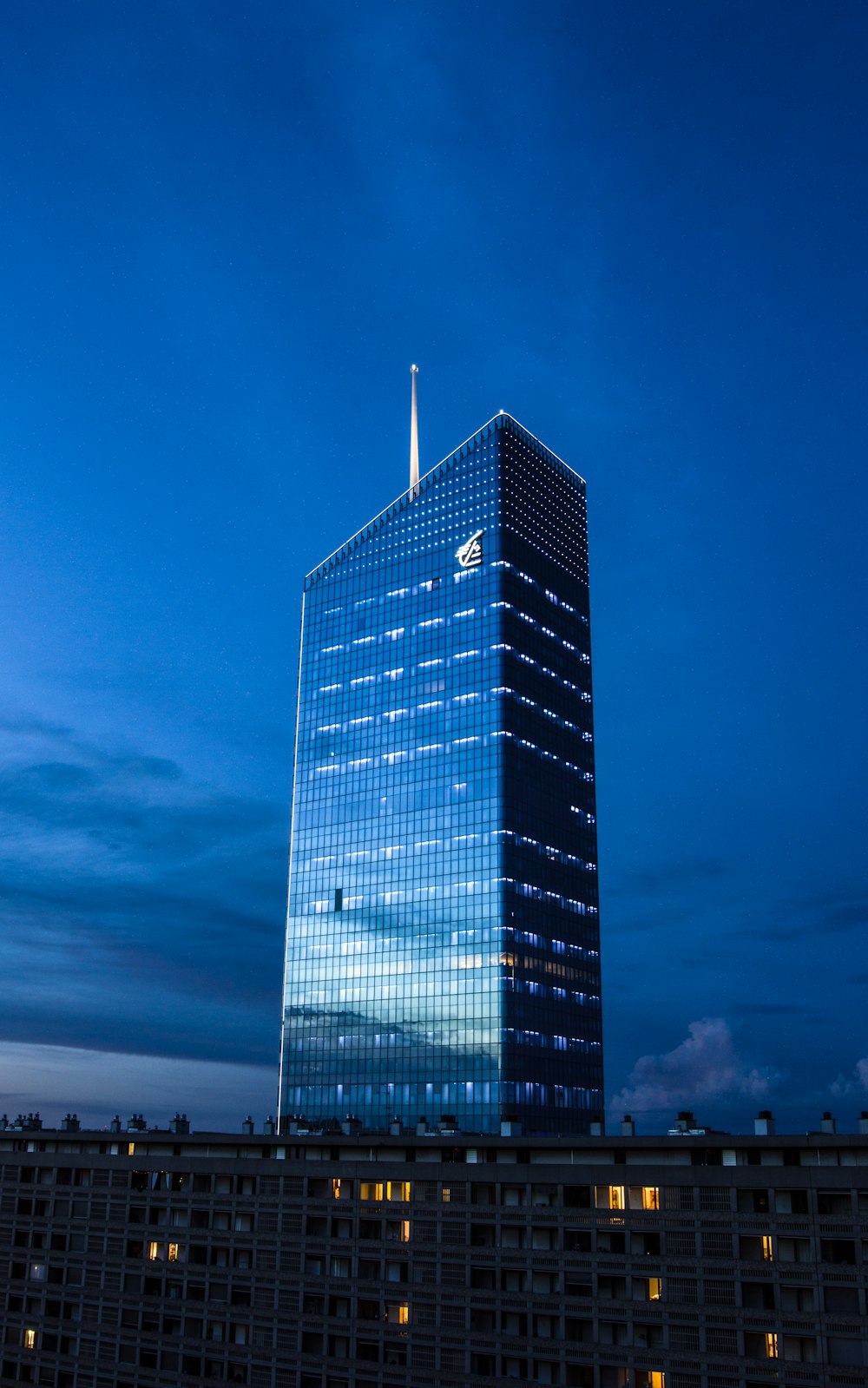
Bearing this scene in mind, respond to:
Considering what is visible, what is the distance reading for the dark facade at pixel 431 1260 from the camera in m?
90.2

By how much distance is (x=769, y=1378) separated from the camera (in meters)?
88.9

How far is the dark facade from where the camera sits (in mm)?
90188

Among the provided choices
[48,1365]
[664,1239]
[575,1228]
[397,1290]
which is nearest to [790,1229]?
[664,1239]

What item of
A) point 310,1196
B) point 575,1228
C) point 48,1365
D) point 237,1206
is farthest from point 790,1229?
point 48,1365

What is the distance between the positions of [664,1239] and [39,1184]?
73915mm

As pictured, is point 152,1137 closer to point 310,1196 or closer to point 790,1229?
point 310,1196

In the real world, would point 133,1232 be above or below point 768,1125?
below

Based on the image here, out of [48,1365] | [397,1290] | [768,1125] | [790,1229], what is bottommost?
[48,1365]

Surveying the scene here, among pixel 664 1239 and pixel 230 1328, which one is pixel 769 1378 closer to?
pixel 664 1239

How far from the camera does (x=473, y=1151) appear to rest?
109000mm

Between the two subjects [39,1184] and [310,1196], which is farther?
[39,1184]

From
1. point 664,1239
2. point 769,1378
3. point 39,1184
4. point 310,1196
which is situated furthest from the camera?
point 39,1184

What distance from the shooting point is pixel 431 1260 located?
10669 centimetres

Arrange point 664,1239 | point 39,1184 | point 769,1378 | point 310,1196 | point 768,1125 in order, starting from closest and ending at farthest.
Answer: point 769,1378 < point 664,1239 < point 768,1125 < point 310,1196 < point 39,1184
